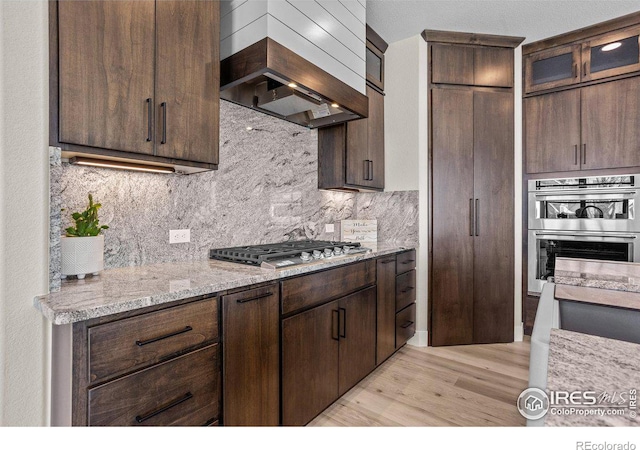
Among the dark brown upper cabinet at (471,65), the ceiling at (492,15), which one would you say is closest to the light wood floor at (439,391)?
the dark brown upper cabinet at (471,65)

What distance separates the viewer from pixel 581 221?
300 centimetres

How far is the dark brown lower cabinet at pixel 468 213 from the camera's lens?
10.0 feet

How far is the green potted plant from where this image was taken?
4.50ft

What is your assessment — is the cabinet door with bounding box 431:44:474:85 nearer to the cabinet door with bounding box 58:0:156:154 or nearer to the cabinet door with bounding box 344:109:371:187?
the cabinet door with bounding box 344:109:371:187

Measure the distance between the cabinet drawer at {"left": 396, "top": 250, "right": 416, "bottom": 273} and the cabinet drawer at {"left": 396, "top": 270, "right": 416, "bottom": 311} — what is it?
5cm

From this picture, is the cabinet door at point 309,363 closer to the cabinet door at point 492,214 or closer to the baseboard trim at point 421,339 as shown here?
the baseboard trim at point 421,339

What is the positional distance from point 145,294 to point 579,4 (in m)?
3.70

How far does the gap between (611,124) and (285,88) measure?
9.73 feet

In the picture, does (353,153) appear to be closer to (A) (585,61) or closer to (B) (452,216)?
(B) (452,216)

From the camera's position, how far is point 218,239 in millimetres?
2152

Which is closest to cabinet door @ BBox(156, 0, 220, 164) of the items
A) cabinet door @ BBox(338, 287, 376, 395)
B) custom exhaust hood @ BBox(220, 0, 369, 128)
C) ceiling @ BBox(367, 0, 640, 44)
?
custom exhaust hood @ BBox(220, 0, 369, 128)

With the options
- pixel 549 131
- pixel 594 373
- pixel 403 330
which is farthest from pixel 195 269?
pixel 549 131

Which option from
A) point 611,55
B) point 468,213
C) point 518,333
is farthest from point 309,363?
point 611,55
